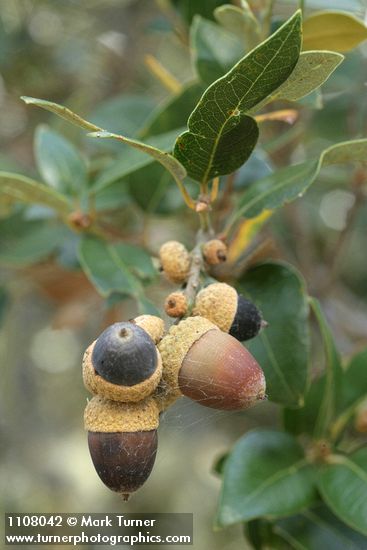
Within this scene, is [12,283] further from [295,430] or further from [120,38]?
[120,38]

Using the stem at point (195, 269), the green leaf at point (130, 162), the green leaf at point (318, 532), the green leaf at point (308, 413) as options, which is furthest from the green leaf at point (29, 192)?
the green leaf at point (318, 532)

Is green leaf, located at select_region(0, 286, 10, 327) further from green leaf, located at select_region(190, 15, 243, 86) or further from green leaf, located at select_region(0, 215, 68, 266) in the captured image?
green leaf, located at select_region(190, 15, 243, 86)

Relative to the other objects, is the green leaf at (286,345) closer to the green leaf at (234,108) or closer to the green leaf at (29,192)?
the green leaf at (234,108)

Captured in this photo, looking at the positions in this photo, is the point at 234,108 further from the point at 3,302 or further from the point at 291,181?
the point at 3,302

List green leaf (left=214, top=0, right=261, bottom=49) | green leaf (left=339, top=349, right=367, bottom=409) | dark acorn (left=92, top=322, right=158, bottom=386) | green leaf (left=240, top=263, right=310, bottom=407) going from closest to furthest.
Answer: dark acorn (left=92, top=322, right=158, bottom=386)
green leaf (left=240, top=263, right=310, bottom=407)
green leaf (left=214, top=0, right=261, bottom=49)
green leaf (left=339, top=349, right=367, bottom=409)

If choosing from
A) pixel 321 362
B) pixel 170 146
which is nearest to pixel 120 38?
pixel 321 362

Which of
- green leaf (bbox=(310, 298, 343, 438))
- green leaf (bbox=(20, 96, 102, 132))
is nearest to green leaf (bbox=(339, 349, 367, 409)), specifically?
green leaf (bbox=(310, 298, 343, 438))
